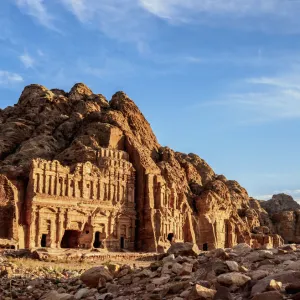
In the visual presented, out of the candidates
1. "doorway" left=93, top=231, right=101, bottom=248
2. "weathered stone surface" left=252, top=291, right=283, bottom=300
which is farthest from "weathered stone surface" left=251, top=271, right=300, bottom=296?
"doorway" left=93, top=231, right=101, bottom=248

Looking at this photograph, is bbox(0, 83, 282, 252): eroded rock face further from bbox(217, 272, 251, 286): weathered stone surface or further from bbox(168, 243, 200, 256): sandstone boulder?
bbox(217, 272, 251, 286): weathered stone surface

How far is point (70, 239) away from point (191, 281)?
3924 centimetres

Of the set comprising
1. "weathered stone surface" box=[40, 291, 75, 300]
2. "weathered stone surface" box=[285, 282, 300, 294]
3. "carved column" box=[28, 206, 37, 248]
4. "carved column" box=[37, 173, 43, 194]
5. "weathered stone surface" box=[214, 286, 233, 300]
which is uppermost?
"carved column" box=[37, 173, 43, 194]

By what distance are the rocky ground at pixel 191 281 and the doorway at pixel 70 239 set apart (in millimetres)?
31046

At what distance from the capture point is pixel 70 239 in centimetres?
5059

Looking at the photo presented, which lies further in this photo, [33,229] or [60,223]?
[60,223]

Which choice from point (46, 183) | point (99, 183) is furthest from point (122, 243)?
point (46, 183)

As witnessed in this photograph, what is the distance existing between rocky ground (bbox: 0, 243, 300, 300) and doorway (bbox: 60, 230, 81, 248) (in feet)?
102

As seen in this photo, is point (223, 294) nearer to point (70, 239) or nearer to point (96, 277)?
point (96, 277)

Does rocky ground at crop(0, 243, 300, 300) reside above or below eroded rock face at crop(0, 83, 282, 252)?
below

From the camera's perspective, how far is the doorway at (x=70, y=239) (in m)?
50.2

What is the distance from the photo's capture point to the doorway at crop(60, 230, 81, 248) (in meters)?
50.2

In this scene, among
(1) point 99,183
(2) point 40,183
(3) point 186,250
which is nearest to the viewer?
(3) point 186,250

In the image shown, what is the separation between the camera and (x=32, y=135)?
5784cm
